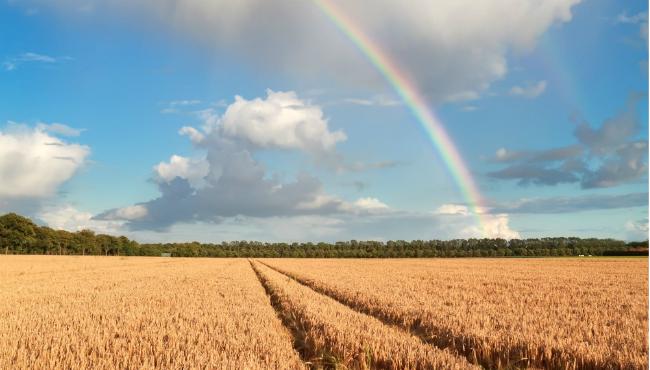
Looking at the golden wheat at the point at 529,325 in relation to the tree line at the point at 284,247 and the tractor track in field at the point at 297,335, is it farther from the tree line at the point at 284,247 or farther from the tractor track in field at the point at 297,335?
the tree line at the point at 284,247

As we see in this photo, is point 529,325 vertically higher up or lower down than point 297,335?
higher up

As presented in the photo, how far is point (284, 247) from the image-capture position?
191m

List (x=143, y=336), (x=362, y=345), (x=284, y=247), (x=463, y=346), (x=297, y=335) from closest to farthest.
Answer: (x=362, y=345)
(x=463, y=346)
(x=143, y=336)
(x=297, y=335)
(x=284, y=247)

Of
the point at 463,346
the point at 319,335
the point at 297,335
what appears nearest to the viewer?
the point at 463,346

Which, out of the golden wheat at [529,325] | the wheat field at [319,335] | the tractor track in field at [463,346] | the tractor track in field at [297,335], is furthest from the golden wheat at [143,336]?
the golden wheat at [529,325]

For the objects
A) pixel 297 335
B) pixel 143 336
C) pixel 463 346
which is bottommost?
pixel 297 335

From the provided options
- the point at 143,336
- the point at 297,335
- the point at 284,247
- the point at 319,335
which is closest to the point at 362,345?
the point at 319,335

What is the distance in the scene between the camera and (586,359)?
803 cm

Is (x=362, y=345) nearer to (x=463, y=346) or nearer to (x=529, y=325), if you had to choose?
(x=463, y=346)

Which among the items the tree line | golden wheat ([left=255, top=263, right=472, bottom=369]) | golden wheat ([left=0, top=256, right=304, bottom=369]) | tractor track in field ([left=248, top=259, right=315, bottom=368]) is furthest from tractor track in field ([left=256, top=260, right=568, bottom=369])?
the tree line

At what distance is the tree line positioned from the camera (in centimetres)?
13675

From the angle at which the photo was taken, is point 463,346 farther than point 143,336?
No

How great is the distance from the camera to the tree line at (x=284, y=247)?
137m

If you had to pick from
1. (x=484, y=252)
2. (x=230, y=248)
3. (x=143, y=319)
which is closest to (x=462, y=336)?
(x=143, y=319)
